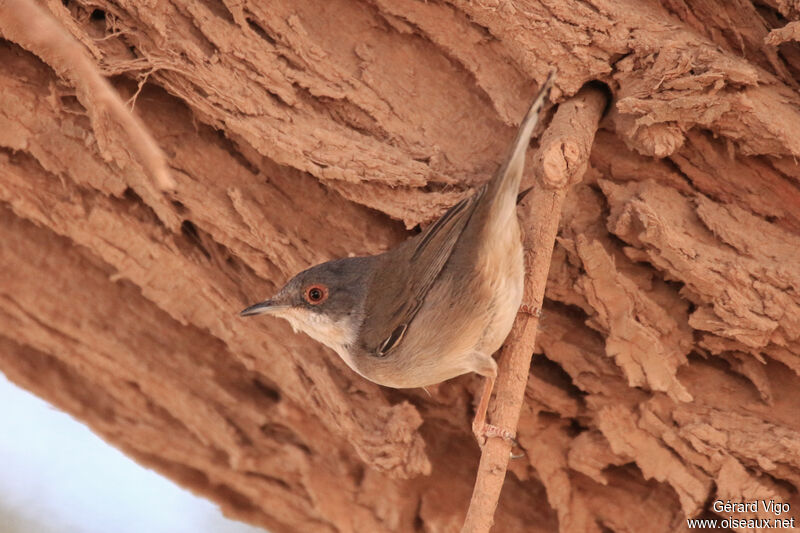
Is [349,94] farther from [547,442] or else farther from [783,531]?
[783,531]

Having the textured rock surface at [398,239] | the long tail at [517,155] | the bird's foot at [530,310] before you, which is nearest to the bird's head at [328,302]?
the textured rock surface at [398,239]

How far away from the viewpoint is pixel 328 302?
13.1 ft

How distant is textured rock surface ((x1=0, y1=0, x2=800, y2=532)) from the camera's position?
12.0ft

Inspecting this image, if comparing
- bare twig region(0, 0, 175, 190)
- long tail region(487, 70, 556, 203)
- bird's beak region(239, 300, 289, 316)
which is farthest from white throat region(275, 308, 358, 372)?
bare twig region(0, 0, 175, 190)

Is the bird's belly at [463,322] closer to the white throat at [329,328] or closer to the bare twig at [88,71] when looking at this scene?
the white throat at [329,328]

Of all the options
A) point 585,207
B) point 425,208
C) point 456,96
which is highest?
point 456,96

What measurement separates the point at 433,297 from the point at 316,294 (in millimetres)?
643

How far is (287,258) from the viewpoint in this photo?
418 centimetres

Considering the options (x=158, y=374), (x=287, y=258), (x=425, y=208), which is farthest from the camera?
(x=158, y=374)

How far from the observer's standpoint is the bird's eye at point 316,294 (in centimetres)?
393

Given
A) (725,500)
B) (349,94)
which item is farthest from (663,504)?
(349,94)

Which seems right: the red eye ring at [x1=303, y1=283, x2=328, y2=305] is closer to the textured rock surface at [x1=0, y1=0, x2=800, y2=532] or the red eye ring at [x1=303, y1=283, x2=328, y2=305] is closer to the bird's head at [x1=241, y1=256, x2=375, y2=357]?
the bird's head at [x1=241, y1=256, x2=375, y2=357]

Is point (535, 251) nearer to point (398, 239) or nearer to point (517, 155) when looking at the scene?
point (517, 155)

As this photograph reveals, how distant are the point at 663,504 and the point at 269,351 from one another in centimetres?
225
